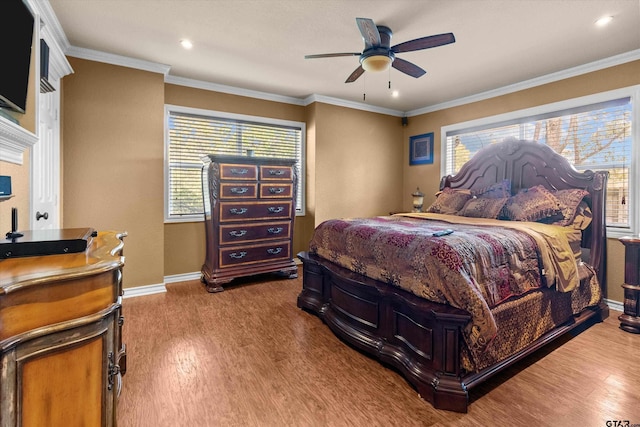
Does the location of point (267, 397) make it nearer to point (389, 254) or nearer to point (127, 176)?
point (389, 254)

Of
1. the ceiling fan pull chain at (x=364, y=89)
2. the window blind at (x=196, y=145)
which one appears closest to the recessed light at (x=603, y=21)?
the ceiling fan pull chain at (x=364, y=89)

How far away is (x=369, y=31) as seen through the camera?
230cm

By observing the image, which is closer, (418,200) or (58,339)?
(58,339)

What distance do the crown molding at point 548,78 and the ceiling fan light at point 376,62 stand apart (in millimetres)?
2437

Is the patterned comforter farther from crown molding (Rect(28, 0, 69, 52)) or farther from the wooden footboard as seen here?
crown molding (Rect(28, 0, 69, 52))

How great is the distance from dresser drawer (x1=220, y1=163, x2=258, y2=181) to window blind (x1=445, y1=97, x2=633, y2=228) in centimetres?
340

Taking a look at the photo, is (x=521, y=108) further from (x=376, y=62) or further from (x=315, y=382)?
(x=315, y=382)

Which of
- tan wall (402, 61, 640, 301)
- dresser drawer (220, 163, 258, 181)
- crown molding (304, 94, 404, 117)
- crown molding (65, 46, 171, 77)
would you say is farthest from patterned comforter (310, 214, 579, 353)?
crown molding (65, 46, 171, 77)

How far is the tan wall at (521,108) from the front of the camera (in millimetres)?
3291

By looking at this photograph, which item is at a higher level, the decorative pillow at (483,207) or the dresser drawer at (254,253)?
the decorative pillow at (483,207)

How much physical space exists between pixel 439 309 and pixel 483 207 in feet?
7.29

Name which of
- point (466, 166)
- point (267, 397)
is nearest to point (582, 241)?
point (466, 166)

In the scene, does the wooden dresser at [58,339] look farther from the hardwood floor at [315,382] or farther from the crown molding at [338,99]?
the crown molding at [338,99]

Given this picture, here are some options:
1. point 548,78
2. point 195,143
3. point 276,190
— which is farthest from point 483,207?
point 195,143
